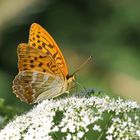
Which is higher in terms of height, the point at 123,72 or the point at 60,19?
the point at 60,19

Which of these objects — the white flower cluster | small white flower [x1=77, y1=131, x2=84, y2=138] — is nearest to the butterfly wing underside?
the white flower cluster

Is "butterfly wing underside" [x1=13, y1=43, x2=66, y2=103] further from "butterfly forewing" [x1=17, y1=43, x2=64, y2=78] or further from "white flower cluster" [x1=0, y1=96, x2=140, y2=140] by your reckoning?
"white flower cluster" [x1=0, y1=96, x2=140, y2=140]

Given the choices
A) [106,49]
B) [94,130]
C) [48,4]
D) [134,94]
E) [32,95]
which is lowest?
[94,130]

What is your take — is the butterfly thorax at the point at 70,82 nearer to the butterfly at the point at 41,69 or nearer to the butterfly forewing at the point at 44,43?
the butterfly at the point at 41,69

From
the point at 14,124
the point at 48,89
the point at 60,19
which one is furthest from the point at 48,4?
the point at 14,124

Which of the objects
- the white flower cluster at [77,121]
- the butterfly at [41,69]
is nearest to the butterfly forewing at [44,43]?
the butterfly at [41,69]

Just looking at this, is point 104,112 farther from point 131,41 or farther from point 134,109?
point 131,41
